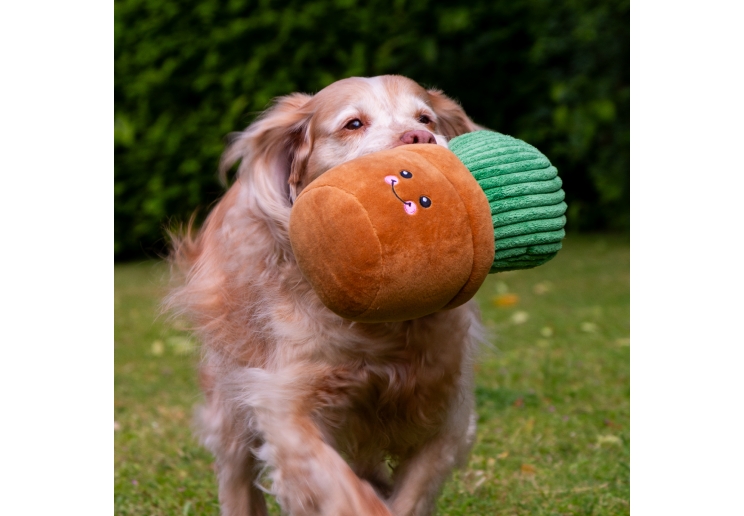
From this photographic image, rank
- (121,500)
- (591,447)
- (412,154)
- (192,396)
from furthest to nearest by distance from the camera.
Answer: (192,396)
(591,447)
(121,500)
(412,154)

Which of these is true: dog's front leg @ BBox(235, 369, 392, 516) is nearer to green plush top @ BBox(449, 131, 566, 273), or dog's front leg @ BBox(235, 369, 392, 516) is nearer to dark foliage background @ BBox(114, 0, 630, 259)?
green plush top @ BBox(449, 131, 566, 273)

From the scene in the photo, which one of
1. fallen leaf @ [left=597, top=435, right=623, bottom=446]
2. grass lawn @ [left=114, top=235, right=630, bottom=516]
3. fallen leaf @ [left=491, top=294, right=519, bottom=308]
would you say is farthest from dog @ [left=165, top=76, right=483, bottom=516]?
fallen leaf @ [left=491, top=294, right=519, bottom=308]

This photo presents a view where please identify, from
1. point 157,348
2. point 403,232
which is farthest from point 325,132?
point 157,348

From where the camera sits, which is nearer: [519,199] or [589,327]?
[519,199]

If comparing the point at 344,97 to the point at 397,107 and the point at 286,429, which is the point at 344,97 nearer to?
the point at 397,107

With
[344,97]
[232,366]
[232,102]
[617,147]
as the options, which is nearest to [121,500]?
[232,366]

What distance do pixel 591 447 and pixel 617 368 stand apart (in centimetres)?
150

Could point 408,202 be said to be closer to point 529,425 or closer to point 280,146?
point 280,146

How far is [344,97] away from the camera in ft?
10.8

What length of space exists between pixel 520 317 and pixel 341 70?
13.7 feet

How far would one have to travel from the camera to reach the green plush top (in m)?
2.81

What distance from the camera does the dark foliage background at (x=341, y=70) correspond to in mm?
10578

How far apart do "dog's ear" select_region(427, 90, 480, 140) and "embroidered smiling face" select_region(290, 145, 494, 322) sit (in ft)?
2.97

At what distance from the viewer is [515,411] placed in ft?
17.6
